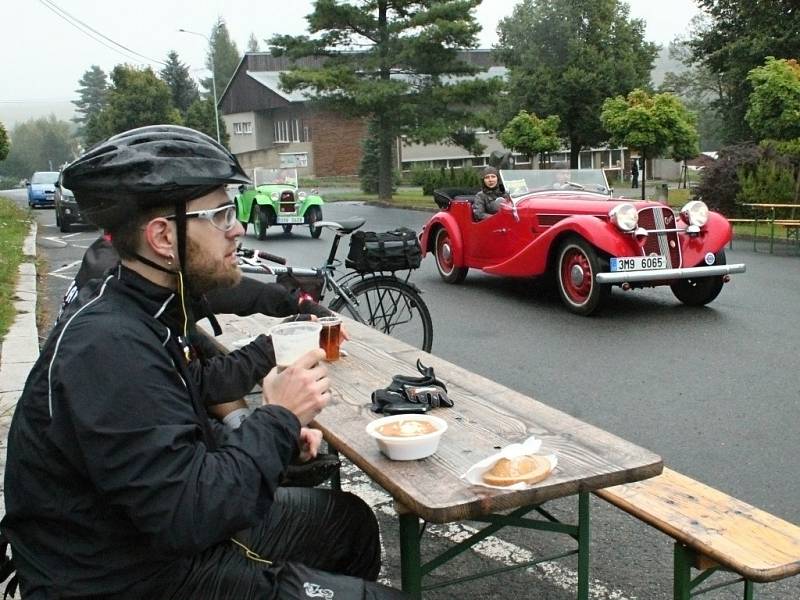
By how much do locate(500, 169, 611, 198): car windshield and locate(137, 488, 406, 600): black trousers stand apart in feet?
27.6

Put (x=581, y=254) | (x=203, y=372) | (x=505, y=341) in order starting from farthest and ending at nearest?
(x=581, y=254) → (x=505, y=341) → (x=203, y=372)

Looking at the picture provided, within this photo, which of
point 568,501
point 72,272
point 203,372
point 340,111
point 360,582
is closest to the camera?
point 360,582

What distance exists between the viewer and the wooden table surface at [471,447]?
7.32ft

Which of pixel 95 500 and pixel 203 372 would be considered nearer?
pixel 95 500

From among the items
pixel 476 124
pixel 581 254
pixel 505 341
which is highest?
pixel 476 124

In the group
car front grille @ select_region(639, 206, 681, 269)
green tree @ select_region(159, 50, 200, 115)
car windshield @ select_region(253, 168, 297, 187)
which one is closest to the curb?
car front grille @ select_region(639, 206, 681, 269)

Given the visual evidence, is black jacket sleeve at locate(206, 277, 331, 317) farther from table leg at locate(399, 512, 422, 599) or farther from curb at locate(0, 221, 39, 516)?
table leg at locate(399, 512, 422, 599)

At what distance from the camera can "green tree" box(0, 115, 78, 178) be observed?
144m

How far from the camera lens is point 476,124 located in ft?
110

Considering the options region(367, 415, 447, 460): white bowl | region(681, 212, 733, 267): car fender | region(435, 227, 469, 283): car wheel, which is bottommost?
region(435, 227, 469, 283): car wheel

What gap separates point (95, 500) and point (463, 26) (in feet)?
105

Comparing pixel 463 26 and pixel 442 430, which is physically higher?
pixel 463 26

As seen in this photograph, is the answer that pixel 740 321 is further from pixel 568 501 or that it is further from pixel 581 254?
pixel 568 501

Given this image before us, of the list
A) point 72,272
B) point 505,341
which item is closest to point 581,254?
point 505,341
